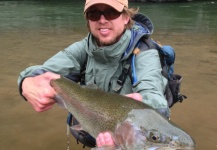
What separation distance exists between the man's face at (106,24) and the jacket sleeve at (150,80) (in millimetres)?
364

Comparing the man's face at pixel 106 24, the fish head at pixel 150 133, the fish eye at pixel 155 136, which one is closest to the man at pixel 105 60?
the man's face at pixel 106 24

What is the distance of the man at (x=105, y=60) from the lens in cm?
277

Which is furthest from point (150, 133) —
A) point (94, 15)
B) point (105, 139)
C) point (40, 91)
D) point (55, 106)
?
point (55, 106)

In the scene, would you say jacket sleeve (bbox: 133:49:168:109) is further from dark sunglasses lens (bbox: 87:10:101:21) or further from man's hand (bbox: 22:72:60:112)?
man's hand (bbox: 22:72:60:112)

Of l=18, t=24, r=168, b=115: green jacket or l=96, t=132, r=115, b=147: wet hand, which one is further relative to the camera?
l=18, t=24, r=168, b=115: green jacket

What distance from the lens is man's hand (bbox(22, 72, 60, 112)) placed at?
108 inches

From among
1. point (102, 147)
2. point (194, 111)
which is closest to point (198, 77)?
point (194, 111)

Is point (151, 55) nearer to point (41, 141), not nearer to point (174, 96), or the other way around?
point (174, 96)

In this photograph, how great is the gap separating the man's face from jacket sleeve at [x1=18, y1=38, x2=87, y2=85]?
359 mm

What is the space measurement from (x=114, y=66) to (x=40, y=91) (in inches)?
30.6

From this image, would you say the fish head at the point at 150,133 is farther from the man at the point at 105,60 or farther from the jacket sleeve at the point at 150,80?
the man at the point at 105,60

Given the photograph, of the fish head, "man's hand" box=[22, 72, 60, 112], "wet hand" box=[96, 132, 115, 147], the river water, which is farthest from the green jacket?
the river water

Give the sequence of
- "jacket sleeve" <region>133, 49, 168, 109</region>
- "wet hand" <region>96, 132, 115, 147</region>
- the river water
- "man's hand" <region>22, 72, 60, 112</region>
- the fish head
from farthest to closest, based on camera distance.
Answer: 1. the river water
2. "man's hand" <region>22, 72, 60, 112</region>
3. "jacket sleeve" <region>133, 49, 168, 109</region>
4. "wet hand" <region>96, 132, 115, 147</region>
5. the fish head

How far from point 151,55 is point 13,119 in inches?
116
